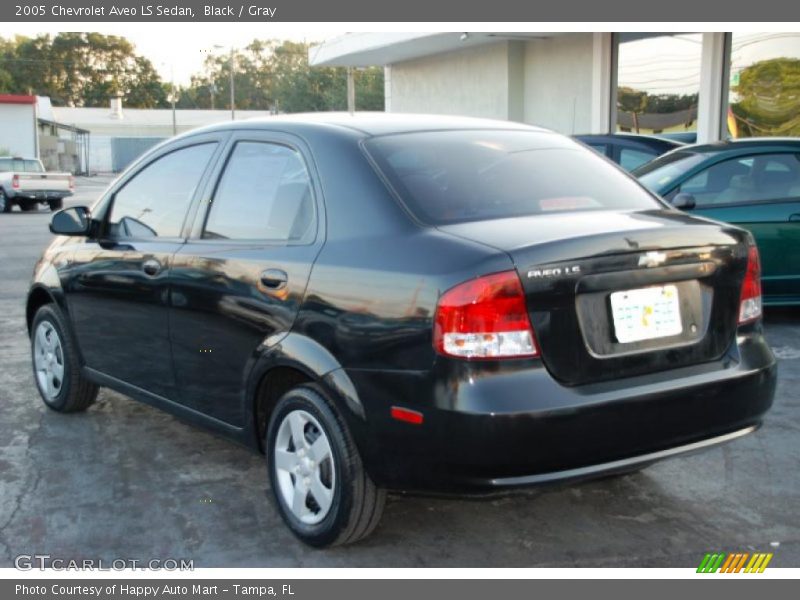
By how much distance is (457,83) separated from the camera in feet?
70.2

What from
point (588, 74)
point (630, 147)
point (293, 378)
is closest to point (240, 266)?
point (293, 378)

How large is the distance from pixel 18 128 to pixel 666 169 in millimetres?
45023

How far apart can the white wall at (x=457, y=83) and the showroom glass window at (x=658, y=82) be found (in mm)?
3224

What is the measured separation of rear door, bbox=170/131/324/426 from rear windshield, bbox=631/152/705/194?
15.1ft

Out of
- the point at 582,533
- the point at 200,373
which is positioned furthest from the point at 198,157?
the point at 582,533

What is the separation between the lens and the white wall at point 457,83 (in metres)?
19.5

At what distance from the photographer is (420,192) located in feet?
12.1

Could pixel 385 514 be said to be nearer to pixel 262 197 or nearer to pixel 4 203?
pixel 262 197

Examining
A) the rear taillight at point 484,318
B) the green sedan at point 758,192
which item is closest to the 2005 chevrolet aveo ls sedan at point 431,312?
the rear taillight at point 484,318

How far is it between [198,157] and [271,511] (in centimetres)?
174

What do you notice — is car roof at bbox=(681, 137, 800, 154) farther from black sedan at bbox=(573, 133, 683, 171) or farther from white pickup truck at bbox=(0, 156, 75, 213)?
white pickup truck at bbox=(0, 156, 75, 213)

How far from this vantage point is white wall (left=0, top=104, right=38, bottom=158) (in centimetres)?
4706

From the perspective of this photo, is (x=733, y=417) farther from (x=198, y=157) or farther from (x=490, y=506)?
(x=198, y=157)

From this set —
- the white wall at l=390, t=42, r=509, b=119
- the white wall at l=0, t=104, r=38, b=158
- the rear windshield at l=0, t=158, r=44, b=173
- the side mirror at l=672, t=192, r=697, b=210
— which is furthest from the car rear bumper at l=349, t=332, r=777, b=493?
the white wall at l=0, t=104, r=38, b=158
